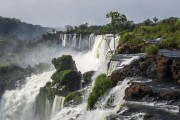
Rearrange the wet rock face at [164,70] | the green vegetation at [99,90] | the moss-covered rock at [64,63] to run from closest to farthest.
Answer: the green vegetation at [99,90]
the wet rock face at [164,70]
the moss-covered rock at [64,63]

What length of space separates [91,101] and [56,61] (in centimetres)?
3686

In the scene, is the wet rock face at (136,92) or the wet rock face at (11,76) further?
the wet rock face at (11,76)

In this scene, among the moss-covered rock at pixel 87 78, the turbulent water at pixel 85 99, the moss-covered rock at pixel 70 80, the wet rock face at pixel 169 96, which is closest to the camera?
the turbulent water at pixel 85 99

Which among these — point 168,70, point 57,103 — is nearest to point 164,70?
point 168,70

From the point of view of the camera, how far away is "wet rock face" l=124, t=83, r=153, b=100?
3591 cm

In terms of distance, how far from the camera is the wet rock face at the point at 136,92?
35.9 metres

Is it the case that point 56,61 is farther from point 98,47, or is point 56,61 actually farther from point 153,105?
point 153,105

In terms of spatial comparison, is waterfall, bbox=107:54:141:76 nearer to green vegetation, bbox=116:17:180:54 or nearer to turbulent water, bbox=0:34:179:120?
turbulent water, bbox=0:34:179:120

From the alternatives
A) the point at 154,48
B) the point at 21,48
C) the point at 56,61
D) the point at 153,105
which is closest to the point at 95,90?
the point at 153,105

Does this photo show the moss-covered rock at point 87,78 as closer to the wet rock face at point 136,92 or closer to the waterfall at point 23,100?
the waterfall at point 23,100

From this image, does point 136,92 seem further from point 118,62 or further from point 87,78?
point 87,78

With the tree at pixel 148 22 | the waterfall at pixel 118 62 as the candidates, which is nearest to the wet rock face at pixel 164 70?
the waterfall at pixel 118 62

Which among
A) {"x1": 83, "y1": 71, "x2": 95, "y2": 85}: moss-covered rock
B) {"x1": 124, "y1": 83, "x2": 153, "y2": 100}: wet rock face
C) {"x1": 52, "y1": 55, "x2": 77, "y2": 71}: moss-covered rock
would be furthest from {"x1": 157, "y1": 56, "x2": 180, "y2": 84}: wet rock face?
{"x1": 52, "y1": 55, "x2": 77, "y2": 71}: moss-covered rock

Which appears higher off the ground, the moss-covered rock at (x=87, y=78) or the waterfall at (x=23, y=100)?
the moss-covered rock at (x=87, y=78)
